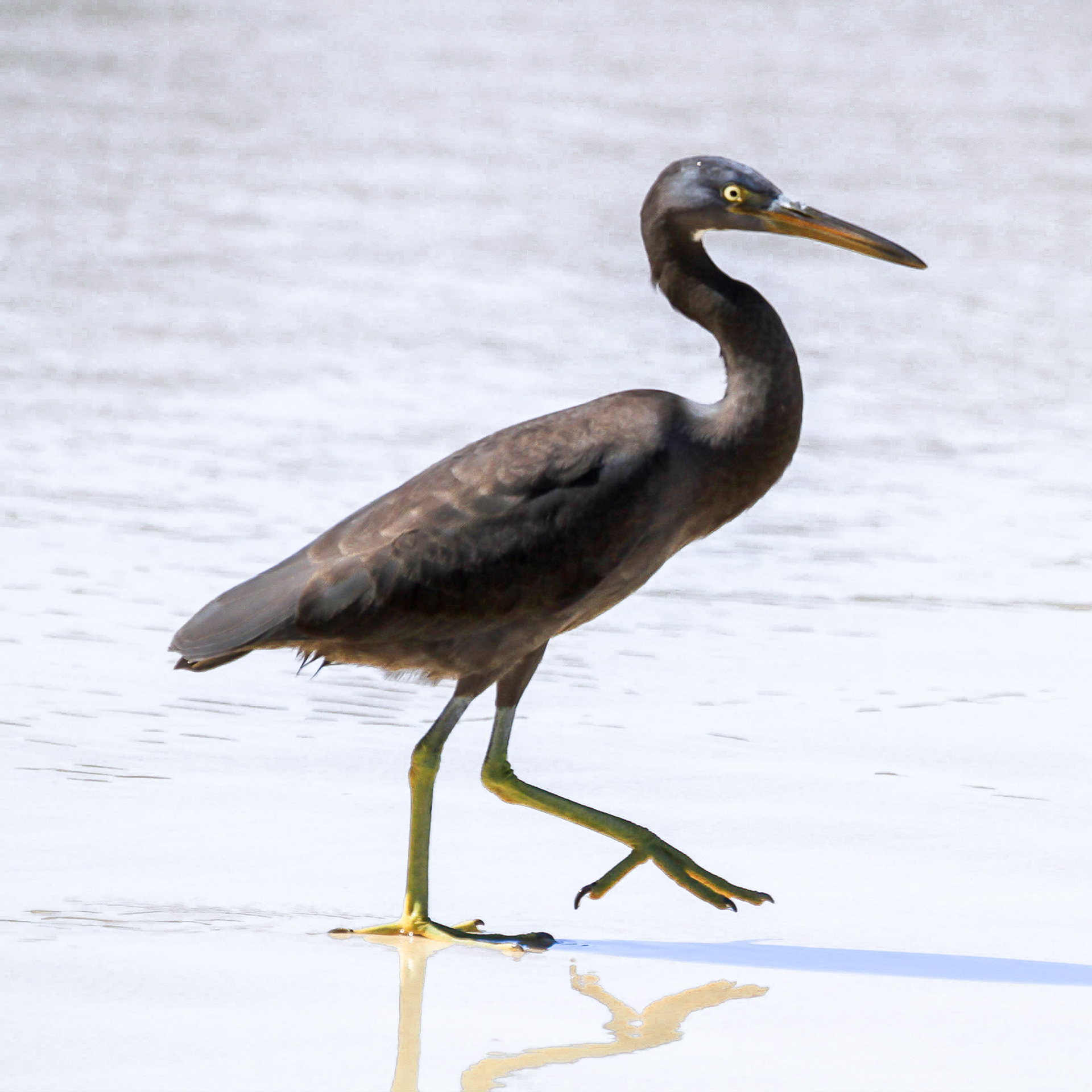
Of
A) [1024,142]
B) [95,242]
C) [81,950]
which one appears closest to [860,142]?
[1024,142]

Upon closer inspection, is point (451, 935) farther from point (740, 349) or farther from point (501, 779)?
point (740, 349)

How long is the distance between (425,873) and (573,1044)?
76 cm

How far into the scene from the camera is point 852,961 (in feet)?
15.3

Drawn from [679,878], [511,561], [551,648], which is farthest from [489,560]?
[551,648]

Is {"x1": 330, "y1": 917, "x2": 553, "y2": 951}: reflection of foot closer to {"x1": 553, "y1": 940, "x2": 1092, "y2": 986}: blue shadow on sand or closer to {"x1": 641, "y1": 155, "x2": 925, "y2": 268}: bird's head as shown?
{"x1": 553, "y1": 940, "x2": 1092, "y2": 986}: blue shadow on sand

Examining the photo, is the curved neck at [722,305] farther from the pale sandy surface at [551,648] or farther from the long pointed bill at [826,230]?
the pale sandy surface at [551,648]

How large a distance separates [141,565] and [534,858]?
288 cm

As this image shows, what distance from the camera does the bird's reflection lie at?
404 centimetres

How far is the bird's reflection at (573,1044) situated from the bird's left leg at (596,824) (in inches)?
12.3

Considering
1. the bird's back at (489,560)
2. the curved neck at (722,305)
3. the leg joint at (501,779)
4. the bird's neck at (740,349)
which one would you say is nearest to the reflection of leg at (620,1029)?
the leg joint at (501,779)

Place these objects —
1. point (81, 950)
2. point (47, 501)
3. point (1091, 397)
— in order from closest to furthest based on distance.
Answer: point (81, 950) < point (47, 501) < point (1091, 397)

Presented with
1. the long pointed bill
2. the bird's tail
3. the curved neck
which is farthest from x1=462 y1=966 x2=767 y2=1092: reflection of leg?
the long pointed bill

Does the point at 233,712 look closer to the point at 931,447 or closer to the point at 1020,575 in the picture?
the point at 1020,575

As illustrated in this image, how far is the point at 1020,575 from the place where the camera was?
8.01 metres
